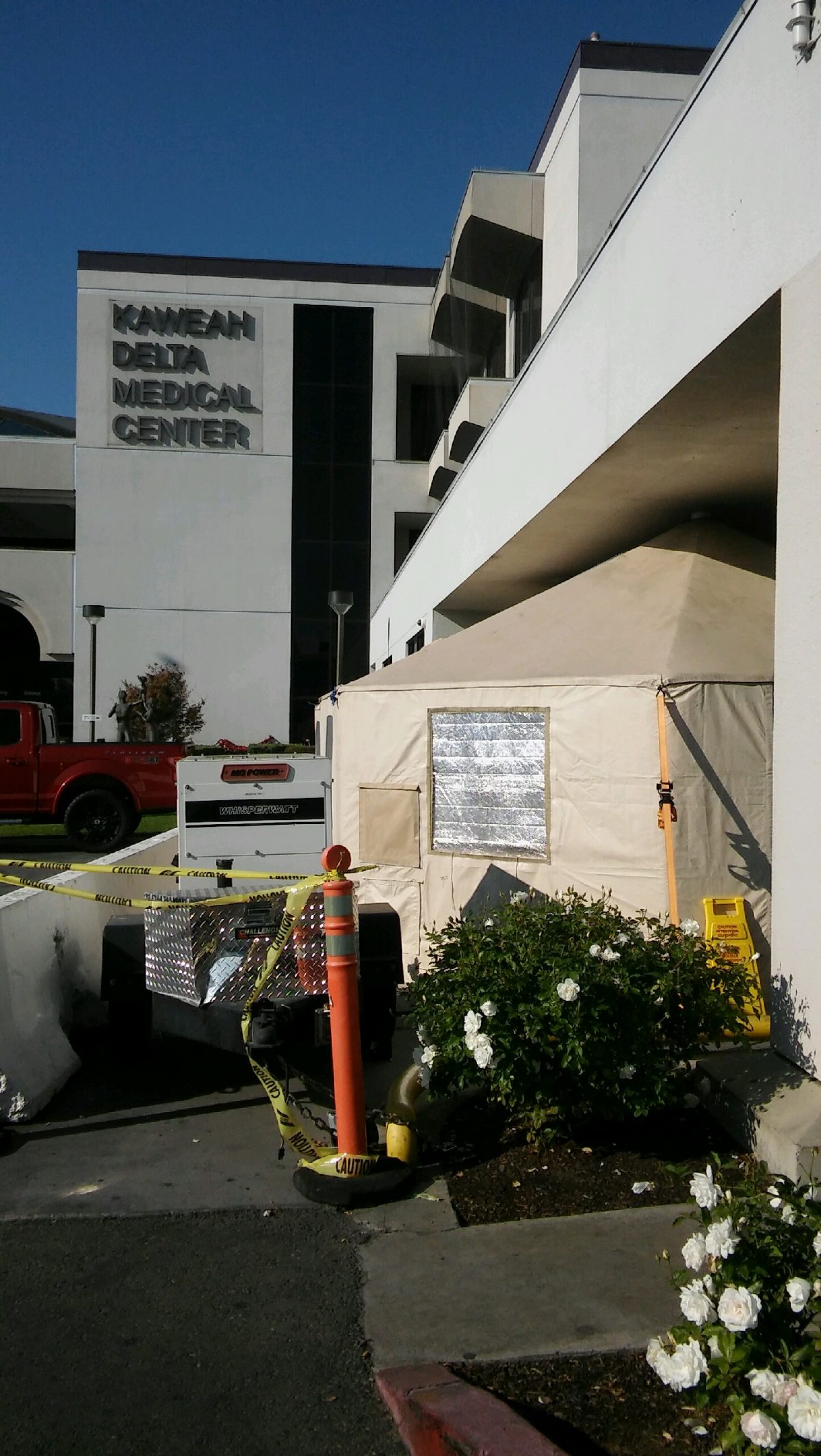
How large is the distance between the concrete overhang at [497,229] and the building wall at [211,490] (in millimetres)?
13814

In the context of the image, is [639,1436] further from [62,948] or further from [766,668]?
[766,668]

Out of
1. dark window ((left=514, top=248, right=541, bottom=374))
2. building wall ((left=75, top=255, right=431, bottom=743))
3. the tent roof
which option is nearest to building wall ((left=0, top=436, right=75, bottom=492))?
building wall ((left=75, top=255, right=431, bottom=743))

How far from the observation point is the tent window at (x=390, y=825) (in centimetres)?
888

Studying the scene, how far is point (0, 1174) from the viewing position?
502cm

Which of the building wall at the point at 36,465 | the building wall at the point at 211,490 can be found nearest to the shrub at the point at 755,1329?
the building wall at the point at 211,490

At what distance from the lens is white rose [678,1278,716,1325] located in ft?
9.09

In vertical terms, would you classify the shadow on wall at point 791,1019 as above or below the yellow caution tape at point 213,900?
below

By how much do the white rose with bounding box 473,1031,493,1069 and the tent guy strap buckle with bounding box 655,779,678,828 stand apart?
2.80m

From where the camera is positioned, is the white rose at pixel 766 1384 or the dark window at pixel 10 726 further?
the dark window at pixel 10 726

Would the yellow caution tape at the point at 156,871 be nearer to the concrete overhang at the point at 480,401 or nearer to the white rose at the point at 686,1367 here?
the white rose at the point at 686,1367

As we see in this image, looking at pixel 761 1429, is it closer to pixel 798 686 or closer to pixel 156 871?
pixel 798 686

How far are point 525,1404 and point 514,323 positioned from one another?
1717 cm

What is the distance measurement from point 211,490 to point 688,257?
26643 millimetres

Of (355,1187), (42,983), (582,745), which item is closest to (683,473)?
(582,745)
